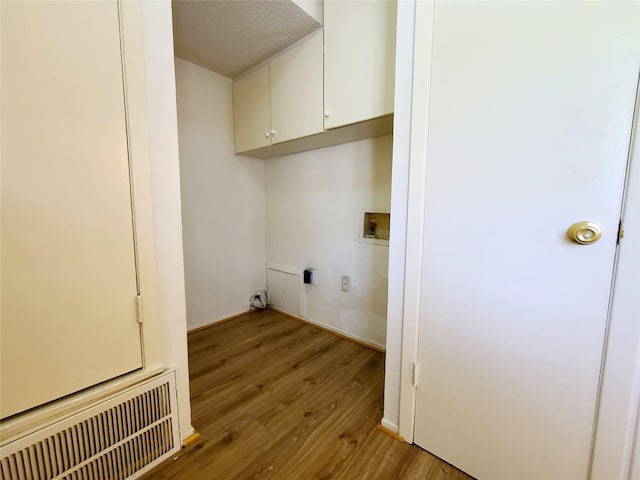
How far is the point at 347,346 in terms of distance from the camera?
2.14 m

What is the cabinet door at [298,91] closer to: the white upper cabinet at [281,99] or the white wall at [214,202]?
the white upper cabinet at [281,99]

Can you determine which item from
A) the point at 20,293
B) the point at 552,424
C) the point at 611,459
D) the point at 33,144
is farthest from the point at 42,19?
the point at 611,459

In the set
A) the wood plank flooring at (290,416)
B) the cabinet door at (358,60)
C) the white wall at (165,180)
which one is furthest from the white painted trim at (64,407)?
the cabinet door at (358,60)

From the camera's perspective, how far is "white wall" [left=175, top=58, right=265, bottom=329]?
2.26 meters

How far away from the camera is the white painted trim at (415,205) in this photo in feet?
3.43

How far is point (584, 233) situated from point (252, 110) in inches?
93.3

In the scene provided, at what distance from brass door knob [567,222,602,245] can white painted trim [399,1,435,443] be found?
1.53ft

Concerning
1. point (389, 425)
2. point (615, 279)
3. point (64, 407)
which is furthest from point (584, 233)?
point (64, 407)

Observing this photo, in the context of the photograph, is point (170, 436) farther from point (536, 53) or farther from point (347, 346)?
point (536, 53)

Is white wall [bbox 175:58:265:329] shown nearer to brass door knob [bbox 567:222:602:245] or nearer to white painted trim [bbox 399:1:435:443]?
white painted trim [bbox 399:1:435:443]

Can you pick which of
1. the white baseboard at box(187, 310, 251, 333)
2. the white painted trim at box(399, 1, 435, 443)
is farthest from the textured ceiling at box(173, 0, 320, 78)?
the white baseboard at box(187, 310, 251, 333)

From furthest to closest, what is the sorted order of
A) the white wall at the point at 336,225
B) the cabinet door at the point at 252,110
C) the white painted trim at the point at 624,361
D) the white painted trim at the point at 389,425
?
the cabinet door at the point at 252,110 → the white wall at the point at 336,225 → the white painted trim at the point at 389,425 → the white painted trim at the point at 624,361

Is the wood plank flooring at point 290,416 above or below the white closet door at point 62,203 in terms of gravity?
below

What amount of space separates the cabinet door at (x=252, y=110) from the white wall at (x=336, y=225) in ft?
1.31
